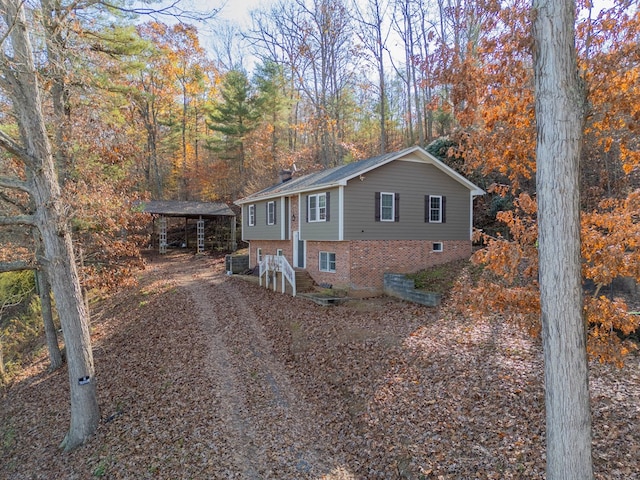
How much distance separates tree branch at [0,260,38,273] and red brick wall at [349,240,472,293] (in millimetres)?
9642

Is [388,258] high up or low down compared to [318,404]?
up

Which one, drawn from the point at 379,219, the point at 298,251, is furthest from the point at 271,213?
the point at 379,219

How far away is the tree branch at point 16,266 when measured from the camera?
7.16 metres

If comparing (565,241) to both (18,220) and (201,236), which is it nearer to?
(18,220)

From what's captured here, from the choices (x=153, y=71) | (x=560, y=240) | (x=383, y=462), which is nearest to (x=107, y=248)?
(x=383, y=462)

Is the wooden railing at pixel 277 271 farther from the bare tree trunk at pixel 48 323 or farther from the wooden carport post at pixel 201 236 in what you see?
the wooden carport post at pixel 201 236

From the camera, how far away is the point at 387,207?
14930mm

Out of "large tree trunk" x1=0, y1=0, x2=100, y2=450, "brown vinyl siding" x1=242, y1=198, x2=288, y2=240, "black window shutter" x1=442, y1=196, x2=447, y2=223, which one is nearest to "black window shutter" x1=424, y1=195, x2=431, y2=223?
"black window shutter" x1=442, y1=196, x2=447, y2=223

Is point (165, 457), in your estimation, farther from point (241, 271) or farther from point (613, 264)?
point (241, 271)

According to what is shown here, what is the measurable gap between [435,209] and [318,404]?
35.9ft

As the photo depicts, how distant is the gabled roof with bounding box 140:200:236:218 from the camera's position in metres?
26.8

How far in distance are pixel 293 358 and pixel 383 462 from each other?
14.1 feet

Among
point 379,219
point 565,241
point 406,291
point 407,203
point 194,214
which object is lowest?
point 406,291

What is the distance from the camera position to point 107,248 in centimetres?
1041
